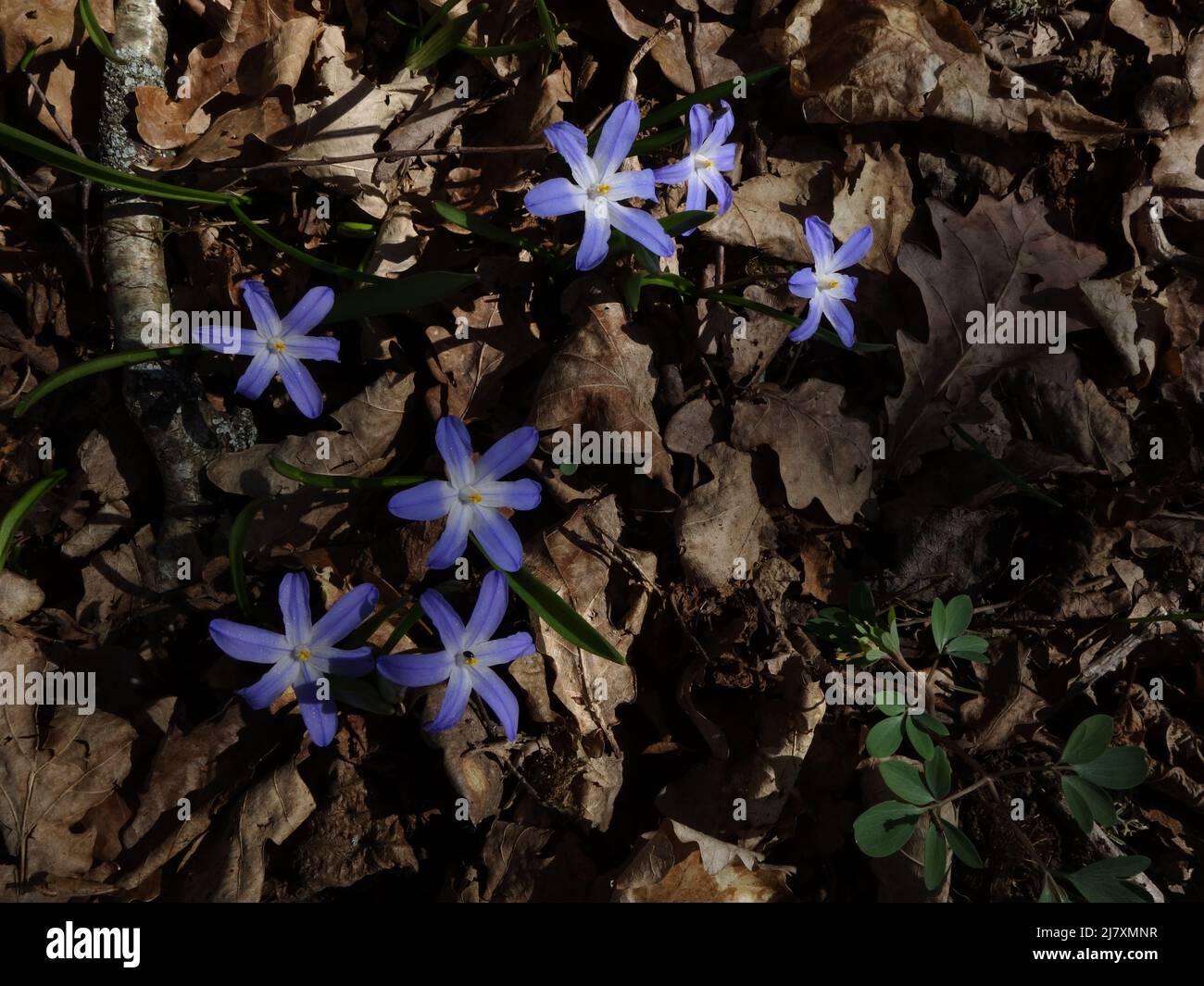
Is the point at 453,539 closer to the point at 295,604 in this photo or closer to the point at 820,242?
the point at 295,604

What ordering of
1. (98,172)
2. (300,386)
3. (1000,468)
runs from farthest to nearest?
(1000,468) < (98,172) < (300,386)

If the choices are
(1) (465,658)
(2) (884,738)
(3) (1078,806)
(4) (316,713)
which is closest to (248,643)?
(4) (316,713)

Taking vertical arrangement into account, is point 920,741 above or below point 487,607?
below

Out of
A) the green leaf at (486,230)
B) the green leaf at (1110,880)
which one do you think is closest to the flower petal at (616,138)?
the green leaf at (486,230)

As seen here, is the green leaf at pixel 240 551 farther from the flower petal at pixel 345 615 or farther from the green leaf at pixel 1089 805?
the green leaf at pixel 1089 805

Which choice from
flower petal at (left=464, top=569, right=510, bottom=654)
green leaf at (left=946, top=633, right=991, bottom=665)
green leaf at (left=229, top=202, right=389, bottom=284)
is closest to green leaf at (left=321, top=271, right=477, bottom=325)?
green leaf at (left=229, top=202, right=389, bottom=284)
